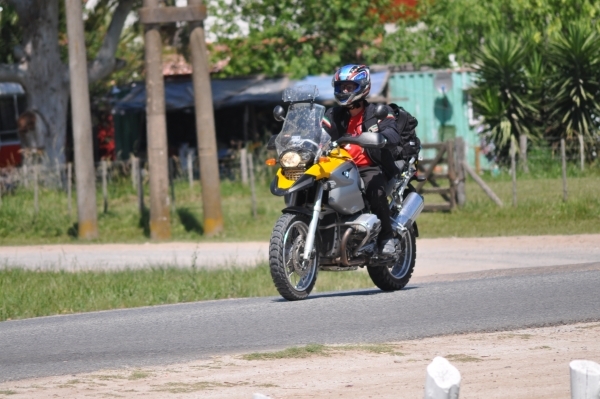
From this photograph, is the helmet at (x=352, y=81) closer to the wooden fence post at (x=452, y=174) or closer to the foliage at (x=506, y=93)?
the wooden fence post at (x=452, y=174)

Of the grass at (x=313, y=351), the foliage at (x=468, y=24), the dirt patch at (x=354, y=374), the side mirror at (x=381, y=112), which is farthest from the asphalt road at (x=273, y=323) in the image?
the foliage at (x=468, y=24)

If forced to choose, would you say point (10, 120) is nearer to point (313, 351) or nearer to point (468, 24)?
point (468, 24)

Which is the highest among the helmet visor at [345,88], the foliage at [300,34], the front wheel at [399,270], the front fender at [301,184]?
the foliage at [300,34]

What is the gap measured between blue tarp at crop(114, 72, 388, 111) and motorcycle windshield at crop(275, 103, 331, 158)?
23.2m

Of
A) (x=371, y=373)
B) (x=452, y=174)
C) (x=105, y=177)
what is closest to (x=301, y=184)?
(x=371, y=373)

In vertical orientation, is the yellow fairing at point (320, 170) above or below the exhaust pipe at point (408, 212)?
above

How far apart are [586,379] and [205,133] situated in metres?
19.2

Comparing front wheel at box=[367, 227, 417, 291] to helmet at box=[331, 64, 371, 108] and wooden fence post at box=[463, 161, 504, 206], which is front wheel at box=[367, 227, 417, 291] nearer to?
helmet at box=[331, 64, 371, 108]

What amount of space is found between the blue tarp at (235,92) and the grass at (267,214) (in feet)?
22.8

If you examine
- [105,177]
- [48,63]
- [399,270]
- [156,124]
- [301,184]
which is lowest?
[399,270]

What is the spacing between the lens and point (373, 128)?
11156 millimetres

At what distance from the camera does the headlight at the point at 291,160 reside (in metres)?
10.6

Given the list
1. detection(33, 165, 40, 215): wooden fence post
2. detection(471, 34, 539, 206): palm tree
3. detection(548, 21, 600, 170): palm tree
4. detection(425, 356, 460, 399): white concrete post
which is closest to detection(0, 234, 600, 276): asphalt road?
detection(33, 165, 40, 215): wooden fence post

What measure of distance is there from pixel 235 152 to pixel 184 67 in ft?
39.5
